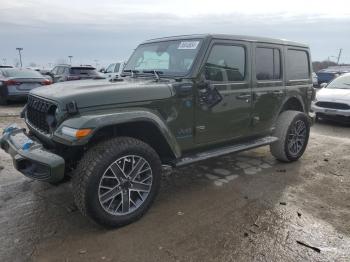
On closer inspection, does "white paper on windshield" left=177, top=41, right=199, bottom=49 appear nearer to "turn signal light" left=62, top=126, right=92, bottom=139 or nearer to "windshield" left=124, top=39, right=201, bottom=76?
"windshield" left=124, top=39, right=201, bottom=76

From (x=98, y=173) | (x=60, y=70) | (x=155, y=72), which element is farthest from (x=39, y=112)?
(x=60, y=70)

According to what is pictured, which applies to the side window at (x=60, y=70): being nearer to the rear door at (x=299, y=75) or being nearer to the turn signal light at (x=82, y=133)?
the rear door at (x=299, y=75)

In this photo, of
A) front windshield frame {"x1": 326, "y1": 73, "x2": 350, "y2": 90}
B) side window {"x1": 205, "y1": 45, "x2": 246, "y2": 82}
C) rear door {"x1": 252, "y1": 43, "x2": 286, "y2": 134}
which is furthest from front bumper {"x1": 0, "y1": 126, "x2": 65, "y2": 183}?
front windshield frame {"x1": 326, "y1": 73, "x2": 350, "y2": 90}

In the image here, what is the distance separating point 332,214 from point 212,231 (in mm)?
1473

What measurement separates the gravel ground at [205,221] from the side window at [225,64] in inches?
57.3

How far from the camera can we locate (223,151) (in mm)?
4652

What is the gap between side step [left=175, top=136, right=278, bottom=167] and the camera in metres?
4.17

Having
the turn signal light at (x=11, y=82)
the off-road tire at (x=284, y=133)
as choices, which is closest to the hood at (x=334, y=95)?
the off-road tire at (x=284, y=133)

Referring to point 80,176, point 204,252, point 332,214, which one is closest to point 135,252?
point 204,252

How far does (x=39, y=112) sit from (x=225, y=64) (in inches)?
92.5

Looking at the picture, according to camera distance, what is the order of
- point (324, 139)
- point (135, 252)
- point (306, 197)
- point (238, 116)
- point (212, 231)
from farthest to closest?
point (324, 139) < point (238, 116) < point (306, 197) < point (212, 231) < point (135, 252)

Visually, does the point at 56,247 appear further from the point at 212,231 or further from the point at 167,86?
the point at 167,86

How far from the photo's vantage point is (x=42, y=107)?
381 cm

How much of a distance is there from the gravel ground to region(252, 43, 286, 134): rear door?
82cm
